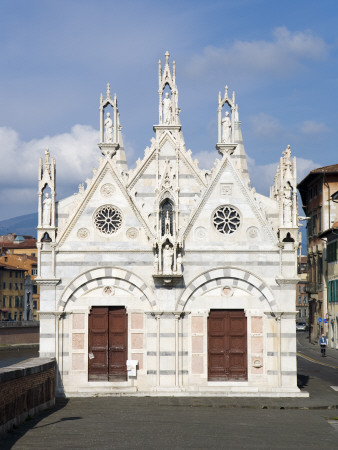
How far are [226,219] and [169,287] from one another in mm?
3145

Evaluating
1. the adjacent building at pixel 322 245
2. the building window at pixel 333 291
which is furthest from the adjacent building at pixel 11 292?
the building window at pixel 333 291

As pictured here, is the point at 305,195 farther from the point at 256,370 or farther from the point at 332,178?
the point at 256,370

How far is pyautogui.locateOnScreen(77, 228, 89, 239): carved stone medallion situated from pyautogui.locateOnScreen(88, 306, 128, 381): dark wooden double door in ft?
8.86

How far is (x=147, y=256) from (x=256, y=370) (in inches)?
213

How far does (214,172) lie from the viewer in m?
29.2

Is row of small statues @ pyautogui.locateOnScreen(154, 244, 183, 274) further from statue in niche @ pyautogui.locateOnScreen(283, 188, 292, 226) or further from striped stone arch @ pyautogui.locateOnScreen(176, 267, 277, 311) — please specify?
statue in niche @ pyautogui.locateOnScreen(283, 188, 292, 226)

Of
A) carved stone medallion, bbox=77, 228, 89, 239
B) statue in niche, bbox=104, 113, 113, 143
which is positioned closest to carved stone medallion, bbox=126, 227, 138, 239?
carved stone medallion, bbox=77, 228, 89, 239

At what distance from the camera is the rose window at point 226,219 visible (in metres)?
28.9

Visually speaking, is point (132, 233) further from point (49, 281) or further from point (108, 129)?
point (108, 129)

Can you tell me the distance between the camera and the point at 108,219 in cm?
2898

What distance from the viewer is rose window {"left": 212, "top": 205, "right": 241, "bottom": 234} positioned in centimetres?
2894

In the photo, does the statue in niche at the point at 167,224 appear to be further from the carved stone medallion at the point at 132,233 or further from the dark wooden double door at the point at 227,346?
the dark wooden double door at the point at 227,346

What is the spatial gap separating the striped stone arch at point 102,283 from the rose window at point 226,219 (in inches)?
132

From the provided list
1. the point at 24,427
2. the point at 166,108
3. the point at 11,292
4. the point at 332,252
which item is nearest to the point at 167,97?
the point at 166,108
